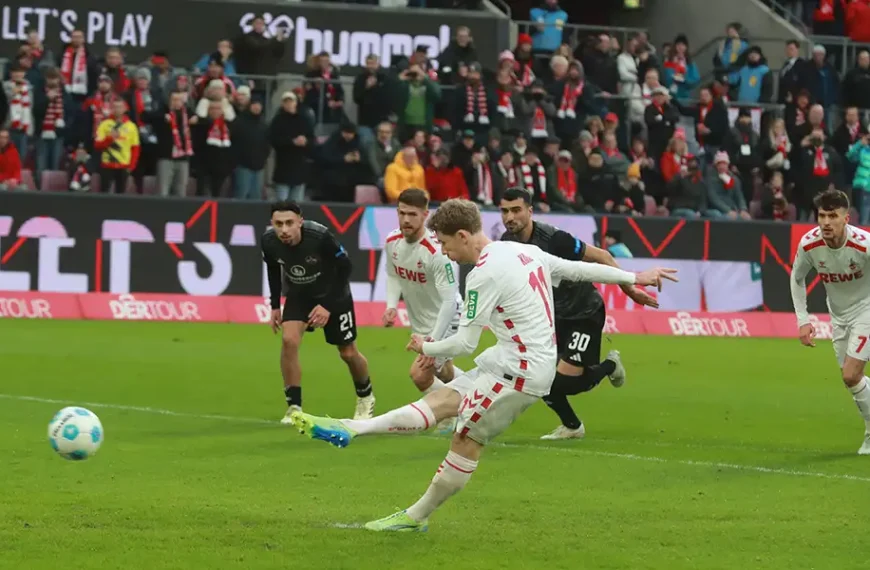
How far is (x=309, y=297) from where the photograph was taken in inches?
551

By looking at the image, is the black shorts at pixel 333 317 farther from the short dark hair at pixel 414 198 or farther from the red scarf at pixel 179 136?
the red scarf at pixel 179 136

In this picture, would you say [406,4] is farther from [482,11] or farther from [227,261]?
[227,261]

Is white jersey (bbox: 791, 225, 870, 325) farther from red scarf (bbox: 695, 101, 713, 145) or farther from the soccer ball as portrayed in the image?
red scarf (bbox: 695, 101, 713, 145)

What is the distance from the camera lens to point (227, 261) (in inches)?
976

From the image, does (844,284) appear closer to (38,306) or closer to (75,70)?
(38,306)

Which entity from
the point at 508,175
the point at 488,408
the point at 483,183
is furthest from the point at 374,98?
the point at 488,408

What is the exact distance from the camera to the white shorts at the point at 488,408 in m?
→ 8.54

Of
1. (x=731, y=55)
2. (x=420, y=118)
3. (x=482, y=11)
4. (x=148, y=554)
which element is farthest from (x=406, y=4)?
(x=148, y=554)

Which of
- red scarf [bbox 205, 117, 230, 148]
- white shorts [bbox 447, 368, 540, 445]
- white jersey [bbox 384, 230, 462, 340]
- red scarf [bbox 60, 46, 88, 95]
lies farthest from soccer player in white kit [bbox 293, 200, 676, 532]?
red scarf [bbox 60, 46, 88, 95]

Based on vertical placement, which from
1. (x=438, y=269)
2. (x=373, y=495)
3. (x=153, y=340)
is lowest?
(x=153, y=340)

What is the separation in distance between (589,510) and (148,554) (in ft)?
10.1

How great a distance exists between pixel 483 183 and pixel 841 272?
518 inches

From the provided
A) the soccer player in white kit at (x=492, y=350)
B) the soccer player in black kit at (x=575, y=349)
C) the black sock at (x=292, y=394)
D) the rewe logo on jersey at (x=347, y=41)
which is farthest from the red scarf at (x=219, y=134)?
the soccer player in white kit at (x=492, y=350)

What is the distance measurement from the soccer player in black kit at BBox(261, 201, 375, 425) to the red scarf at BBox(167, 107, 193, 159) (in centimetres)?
1038
